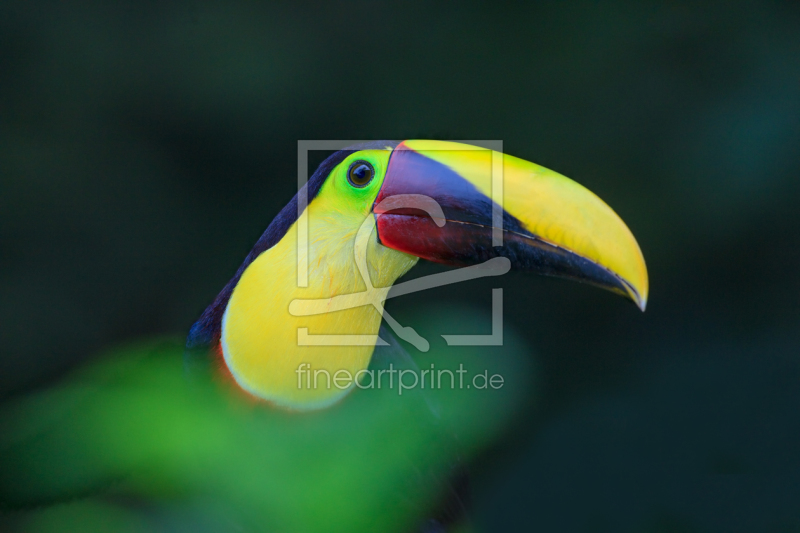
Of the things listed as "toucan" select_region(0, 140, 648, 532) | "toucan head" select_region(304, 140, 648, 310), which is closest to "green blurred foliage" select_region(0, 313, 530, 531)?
"toucan" select_region(0, 140, 648, 532)

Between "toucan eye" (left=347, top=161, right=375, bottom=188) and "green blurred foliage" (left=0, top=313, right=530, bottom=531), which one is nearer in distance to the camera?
"green blurred foliage" (left=0, top=313, right=530, bottom=531)

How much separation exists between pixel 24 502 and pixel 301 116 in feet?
4.60

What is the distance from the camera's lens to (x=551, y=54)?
1.97 m

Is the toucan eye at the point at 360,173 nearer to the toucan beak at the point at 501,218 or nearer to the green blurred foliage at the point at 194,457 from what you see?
the toucan beak at the point at 501,218

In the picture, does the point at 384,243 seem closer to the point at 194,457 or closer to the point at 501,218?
the point at 501,218

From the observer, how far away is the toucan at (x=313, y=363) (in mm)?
843

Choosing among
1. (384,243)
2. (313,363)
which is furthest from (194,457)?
(384,243)

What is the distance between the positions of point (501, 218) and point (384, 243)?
0.76ft

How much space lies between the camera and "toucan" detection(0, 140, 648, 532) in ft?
2.77

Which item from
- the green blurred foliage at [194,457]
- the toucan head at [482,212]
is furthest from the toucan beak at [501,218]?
the green blurred foliage at [194,457]

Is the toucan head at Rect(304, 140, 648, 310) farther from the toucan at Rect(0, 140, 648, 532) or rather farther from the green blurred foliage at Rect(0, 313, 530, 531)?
the green blurred foliage at Rect(0, 313, 530, 531)

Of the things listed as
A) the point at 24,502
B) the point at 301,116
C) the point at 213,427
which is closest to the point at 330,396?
the point at 213,427

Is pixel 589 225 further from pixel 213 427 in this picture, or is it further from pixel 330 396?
pixel 213 427

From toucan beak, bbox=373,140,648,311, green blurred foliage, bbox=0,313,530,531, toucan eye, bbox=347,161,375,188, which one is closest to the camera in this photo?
green blurred foliage, bbox=0,313,530,531
